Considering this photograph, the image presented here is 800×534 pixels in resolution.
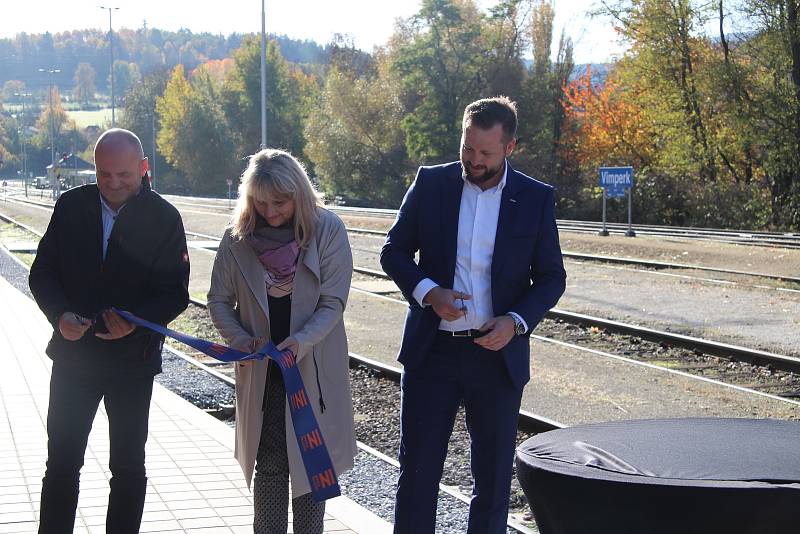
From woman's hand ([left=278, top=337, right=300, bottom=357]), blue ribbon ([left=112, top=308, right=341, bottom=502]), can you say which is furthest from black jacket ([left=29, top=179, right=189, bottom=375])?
woman's hand ([left=278, top=337, right=300, bottom=357])

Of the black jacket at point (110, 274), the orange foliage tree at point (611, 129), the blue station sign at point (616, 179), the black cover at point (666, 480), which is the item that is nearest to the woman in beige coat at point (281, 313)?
the black jacket at point (110, 274)

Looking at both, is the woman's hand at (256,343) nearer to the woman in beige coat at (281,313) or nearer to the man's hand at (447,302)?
the woman in beige coat at (281,313)

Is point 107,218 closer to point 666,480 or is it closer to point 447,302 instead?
point 447,302

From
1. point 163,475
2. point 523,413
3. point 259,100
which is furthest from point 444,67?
point 163,475

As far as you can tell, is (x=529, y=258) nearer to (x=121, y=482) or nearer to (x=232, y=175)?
(x=121, y=482)

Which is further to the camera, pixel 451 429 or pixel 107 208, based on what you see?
pixel 107 208

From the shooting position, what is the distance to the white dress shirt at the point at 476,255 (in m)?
4.12

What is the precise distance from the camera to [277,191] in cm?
416

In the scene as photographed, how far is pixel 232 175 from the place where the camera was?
100125 millimetres

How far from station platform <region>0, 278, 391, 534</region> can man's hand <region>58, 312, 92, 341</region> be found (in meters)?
1.53

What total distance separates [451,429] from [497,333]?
479 millimetres

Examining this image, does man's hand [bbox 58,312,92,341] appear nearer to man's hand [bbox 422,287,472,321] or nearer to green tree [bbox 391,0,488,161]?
man's hand [bbox 422,287,472,321]

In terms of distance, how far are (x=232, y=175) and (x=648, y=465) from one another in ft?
326

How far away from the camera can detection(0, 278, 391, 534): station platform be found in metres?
5.41
